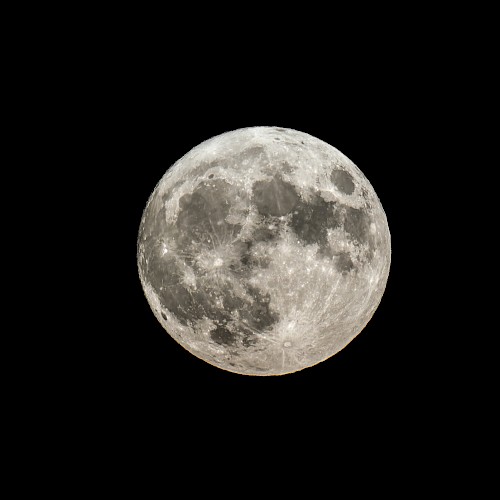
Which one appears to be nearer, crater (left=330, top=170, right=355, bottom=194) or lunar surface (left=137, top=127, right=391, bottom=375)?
lunar surface (left=137, top=127, right=391, bottom=375)

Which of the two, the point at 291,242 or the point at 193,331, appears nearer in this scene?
the point at 291,242

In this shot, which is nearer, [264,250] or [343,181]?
[264,250]

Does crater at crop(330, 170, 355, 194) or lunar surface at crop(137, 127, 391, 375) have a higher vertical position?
crater at crop(330, 170, 355, 194)

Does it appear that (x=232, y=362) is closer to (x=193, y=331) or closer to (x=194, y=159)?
(x=193, y=331)

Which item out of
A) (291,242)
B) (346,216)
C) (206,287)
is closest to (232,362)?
(206,287)

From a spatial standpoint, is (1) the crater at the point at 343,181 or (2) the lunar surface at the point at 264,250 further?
(1) the crater at the point at 343,181

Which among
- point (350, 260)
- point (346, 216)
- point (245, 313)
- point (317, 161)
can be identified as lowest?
point (245, 313)

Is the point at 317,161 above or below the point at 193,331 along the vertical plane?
above

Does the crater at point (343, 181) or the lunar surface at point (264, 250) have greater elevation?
the crater at point (343, 181)
